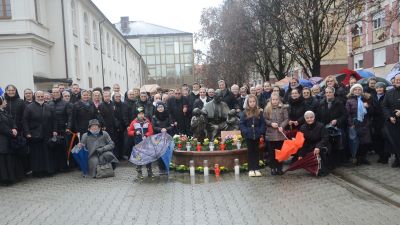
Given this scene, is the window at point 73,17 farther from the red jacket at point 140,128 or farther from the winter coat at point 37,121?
the red jacket at point 140,128

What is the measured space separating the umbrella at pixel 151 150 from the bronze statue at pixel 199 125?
139 centimetres

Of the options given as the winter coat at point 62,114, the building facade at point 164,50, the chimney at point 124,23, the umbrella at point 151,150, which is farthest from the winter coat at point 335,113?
the chimney at point 124,23

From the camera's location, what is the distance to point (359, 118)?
941 centimetres

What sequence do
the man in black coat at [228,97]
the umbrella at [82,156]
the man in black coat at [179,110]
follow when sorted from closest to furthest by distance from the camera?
the umbrella at [82,156] → the man in black coat at [228,97] → the man in black coat at [179,110]

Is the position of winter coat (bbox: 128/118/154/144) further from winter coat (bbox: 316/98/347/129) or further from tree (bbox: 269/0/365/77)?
tree (bbox: 269/0/365/77)

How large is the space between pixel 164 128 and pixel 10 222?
4.57 metres

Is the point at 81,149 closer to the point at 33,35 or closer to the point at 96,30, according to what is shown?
the point at 33,35

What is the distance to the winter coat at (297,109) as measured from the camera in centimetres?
965

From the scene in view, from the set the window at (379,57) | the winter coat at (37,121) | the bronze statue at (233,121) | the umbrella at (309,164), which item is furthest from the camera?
the window at (379,57)

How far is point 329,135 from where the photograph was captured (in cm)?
928

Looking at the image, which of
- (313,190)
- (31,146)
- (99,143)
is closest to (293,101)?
(313,190)

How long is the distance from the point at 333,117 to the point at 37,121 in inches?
268

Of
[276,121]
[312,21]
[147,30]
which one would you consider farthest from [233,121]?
[147,30]

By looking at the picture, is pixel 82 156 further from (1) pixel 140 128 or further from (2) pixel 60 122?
(1) pixel 140 128
